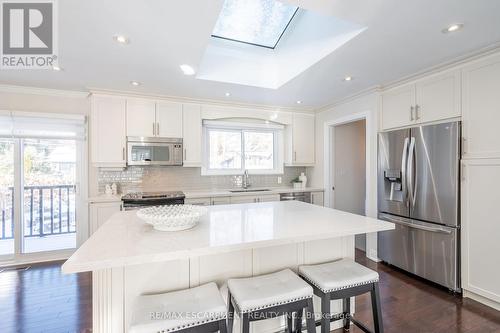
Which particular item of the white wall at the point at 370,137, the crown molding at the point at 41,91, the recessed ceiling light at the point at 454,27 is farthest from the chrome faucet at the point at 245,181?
the recessed ceiling light at the point at 454,27

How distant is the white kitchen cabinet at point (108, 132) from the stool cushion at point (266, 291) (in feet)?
9.24

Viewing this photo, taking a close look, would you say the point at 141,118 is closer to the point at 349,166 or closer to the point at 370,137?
the point at 370,137

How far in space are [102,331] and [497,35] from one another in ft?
11.7

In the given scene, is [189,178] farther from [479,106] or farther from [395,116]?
[479,106]

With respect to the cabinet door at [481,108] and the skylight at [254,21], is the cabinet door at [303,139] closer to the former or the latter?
the skylight at [254,21]

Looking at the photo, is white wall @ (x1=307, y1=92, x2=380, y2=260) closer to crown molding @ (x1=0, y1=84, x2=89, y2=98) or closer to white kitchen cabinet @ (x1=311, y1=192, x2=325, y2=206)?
white kitchen cabinet @ (x1=311, y1=192, x2=325, y2=206)

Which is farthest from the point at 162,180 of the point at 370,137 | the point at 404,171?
the point at 404,171

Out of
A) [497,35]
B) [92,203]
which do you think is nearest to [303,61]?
[497,35]

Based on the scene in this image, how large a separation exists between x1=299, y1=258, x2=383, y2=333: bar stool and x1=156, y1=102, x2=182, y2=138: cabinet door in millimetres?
2800

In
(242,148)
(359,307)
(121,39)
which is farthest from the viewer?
(242,148)

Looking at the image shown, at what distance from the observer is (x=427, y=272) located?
254 centimetres

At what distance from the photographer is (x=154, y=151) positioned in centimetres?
344

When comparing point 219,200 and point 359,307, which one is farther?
point 219,200

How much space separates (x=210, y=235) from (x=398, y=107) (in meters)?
2.91
